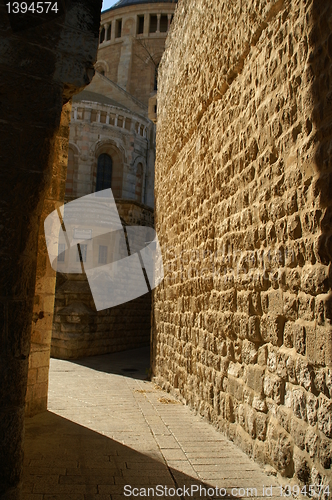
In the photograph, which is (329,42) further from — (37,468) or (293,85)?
(37,468)

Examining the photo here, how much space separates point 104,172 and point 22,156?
2348 centimetres

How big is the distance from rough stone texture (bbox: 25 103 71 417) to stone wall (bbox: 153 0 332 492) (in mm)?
1900

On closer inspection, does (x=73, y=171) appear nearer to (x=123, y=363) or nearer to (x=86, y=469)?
(x=123, y=363)

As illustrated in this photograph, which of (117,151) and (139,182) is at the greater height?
(117,151)

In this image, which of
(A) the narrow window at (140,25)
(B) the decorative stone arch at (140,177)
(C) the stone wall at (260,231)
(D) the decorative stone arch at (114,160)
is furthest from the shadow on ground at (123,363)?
(A) the narrow window at (140,25)

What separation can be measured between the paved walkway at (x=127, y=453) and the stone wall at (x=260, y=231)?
0.28 m

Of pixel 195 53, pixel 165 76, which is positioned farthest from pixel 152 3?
pixel 195 53

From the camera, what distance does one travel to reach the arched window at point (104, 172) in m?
24.6

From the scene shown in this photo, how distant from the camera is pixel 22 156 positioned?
2.12m

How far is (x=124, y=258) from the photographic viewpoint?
1489 centimetres

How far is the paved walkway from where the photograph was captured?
117 inches

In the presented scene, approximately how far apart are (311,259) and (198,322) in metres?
2.82

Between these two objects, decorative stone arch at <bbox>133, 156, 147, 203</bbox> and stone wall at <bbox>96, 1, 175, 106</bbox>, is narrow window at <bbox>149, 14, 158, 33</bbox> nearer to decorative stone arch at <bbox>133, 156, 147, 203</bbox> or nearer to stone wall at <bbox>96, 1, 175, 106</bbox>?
stone wall at <bbox>96, 1, 175, 106</bbox>

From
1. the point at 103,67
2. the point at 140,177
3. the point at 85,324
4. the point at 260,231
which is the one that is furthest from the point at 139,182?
the point at 260,231
